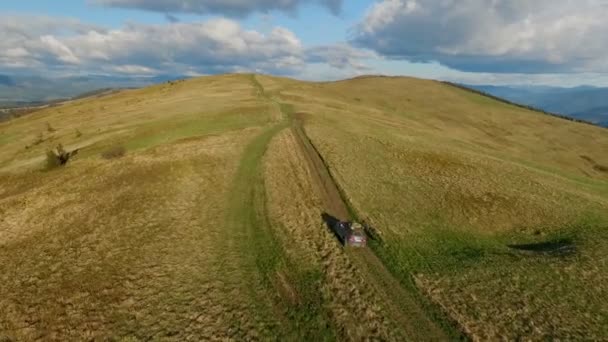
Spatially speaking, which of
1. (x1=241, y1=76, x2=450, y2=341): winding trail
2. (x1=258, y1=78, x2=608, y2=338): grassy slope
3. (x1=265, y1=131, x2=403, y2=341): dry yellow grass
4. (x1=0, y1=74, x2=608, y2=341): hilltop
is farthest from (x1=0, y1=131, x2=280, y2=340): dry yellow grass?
(x1=258, y1=78, x2=608, y2=338): grassy slope

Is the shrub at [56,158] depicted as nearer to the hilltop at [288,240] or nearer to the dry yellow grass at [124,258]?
the hilltop at [288,240]

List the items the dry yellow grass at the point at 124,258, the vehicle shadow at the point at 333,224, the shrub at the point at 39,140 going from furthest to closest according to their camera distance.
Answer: the shrub at the point at 39,140, the vehicle shadow at the point at 333,224, the dry yellow grass at the point at 124,258

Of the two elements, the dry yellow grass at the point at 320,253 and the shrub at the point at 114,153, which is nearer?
the dry yellow grass at the point at 320,253

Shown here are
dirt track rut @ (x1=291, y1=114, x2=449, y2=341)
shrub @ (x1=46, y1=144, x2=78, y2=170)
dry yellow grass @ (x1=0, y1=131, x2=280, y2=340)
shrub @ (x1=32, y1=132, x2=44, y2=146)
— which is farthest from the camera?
shrub @ (x1=32, y1=132, x2=44, y2=146)

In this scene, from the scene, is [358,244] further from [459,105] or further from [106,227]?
[459,105]

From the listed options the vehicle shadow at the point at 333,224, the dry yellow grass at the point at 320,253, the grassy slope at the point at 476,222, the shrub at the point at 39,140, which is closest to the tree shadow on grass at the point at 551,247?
the grassy slope at the point at 476,222

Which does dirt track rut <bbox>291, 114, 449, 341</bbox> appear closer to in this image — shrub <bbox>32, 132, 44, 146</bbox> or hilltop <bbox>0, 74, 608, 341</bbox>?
hilltop <bbox>0, 74, 608, 341</bbox>
